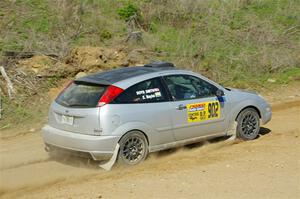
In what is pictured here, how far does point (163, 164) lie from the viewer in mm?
8914

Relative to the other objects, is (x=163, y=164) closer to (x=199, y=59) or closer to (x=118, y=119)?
(x=118, y=119)

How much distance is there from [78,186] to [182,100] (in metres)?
2.57

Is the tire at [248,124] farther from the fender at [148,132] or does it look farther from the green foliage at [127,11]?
the green foliage at [127,11]

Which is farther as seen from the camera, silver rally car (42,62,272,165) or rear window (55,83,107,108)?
rear window (55,83,107,108)

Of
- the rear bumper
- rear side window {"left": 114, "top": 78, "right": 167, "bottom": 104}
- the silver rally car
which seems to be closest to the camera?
the rear bumper

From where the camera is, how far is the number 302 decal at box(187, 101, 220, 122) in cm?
958

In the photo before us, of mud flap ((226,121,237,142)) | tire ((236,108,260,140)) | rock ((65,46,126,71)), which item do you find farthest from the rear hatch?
rock ((65,46,126,71))

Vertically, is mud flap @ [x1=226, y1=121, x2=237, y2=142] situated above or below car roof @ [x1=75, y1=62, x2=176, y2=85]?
below

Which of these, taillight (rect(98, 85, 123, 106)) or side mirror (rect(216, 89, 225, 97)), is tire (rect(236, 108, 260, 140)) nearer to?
side mirror (rect(216, 89, 225, 97))

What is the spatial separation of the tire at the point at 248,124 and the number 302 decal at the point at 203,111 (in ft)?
2.10

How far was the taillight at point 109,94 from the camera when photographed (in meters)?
8.70

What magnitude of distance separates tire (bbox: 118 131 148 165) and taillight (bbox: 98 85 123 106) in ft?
2.00

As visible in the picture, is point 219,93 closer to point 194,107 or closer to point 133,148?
point 194,107

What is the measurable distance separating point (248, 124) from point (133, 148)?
8.92 feet
